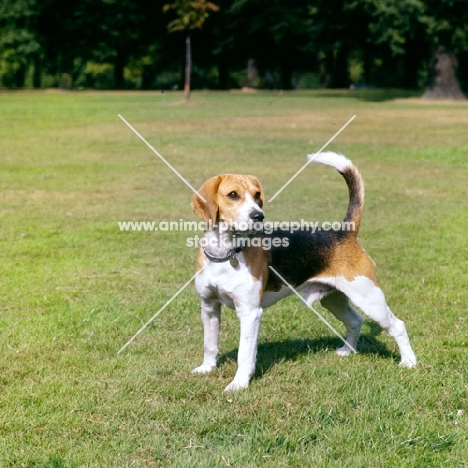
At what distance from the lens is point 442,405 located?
4988 millimetres

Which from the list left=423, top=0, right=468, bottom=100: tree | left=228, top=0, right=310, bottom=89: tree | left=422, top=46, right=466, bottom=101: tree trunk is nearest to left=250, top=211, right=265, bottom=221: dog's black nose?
left=423, top=0, right=468, bottom=100: tree

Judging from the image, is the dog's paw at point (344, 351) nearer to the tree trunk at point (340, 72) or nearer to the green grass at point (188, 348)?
the green grass at point (188, 348)

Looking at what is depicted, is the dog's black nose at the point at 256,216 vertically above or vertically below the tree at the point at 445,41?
below

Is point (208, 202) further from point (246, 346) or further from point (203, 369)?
point (203, 369)

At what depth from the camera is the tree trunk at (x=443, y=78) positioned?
46.2 metres

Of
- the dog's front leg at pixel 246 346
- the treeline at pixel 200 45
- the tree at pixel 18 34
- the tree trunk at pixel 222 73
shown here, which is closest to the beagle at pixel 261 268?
the dog's front leg at pixel 246 346

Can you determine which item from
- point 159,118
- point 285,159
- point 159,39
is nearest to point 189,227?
point 285,159

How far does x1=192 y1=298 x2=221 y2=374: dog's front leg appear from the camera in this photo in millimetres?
5463

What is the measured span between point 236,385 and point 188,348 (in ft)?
3.41

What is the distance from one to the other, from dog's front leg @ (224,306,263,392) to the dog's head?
2.06 feet

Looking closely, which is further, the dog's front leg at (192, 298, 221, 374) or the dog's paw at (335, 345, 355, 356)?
the dog's paw at (335, 345, 355, 356)

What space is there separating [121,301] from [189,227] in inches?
152

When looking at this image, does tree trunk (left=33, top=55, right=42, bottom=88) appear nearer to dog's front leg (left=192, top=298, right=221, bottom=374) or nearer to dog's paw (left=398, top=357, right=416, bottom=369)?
dog's front leg (left=192, top=298, right=221, bottom=374)

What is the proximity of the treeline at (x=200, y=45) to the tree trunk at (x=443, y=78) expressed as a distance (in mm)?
8207
